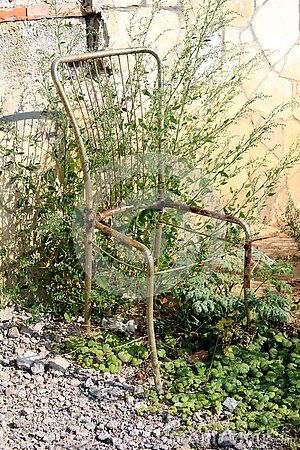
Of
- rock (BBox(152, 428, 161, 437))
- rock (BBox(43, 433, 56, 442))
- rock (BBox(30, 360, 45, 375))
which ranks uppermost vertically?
rock (BBox(30, 360, 45, 375))

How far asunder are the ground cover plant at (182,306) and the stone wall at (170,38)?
0.51 ft

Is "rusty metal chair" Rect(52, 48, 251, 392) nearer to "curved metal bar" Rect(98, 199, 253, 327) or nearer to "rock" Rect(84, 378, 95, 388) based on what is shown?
"curved metal bar" Rect(98, 199, 253, 327)

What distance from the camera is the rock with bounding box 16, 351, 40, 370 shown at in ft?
11.7

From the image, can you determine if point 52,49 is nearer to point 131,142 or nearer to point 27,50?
point 27,50

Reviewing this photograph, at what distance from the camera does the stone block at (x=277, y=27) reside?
5.18 m

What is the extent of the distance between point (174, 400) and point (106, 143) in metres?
1.26

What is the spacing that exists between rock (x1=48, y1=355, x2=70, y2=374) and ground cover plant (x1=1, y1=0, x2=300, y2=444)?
74 millimetres

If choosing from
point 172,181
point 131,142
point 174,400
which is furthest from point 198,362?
point 131,142

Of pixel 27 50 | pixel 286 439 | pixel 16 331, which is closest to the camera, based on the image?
pixel 286 439

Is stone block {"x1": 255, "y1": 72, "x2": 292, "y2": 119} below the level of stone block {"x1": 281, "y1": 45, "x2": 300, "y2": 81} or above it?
below

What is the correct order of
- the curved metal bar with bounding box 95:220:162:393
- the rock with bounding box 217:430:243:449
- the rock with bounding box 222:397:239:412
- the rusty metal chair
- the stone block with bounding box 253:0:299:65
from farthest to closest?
the stone block with bounding box 253:0:299:65, the rusty metal chair, the rock with bounding box 222:397:239:412, the curved metal bar with bounding box 95:220:162:393, the rock with bounding box 217:430:243:449

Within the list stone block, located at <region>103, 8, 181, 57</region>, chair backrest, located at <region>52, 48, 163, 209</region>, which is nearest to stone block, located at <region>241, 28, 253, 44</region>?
stone block, located at <region>103, 8, 181, 57</region>

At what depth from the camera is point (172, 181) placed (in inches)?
152

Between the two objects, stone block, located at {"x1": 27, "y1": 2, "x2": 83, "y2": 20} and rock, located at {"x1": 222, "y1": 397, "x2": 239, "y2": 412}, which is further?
stone block, located at {"x1": 27, "y1": 2, "x2": 83, "y2": 20}
